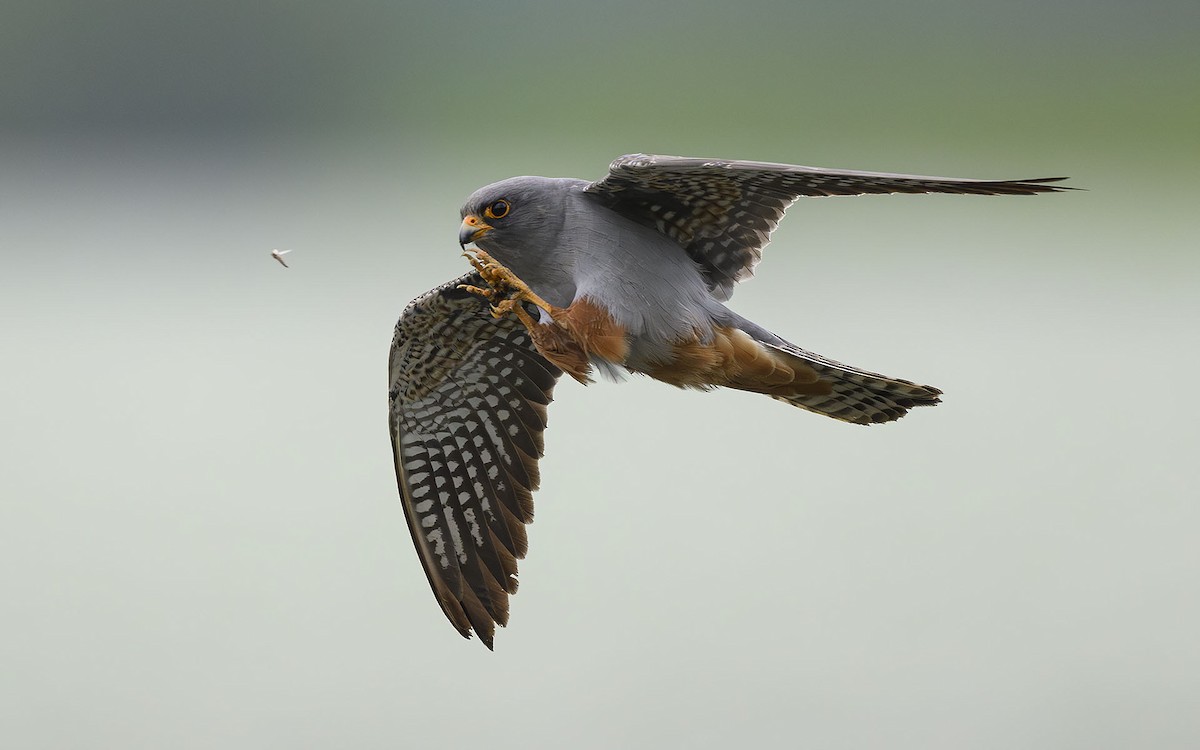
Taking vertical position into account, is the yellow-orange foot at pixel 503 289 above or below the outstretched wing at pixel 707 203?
below

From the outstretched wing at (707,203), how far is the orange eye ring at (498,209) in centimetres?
27

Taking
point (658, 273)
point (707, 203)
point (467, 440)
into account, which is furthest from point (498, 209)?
point (467, 440)

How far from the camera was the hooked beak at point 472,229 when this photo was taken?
12.8 feet

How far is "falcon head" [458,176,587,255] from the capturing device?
3.89 metres

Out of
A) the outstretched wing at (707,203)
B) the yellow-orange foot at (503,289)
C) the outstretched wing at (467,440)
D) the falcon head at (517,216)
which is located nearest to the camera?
the outstretched wing at (707,203)

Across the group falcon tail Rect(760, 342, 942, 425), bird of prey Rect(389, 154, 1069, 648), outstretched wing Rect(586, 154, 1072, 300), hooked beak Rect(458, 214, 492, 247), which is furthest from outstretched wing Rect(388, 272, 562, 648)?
falcon tail Rect(760, 342, 942, 425)

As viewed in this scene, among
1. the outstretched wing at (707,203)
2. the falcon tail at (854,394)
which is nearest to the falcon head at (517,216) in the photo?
the outstretched wing at (707,203)

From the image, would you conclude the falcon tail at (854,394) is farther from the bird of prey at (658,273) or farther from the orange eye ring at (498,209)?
the orange eye ring at (498,209)

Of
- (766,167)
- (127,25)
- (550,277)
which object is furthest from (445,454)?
(127,25)

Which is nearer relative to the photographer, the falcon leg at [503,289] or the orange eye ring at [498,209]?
the falcon leg at [503,289]

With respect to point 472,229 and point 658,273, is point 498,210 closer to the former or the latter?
point 472,229

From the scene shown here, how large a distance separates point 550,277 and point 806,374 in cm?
86

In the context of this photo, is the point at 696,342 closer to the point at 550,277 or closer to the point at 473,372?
the point at 550,277

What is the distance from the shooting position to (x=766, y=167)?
10.1 ft
